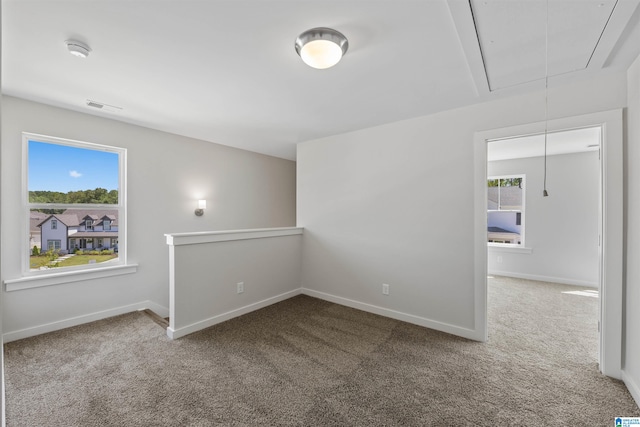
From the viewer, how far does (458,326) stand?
3.06 meters

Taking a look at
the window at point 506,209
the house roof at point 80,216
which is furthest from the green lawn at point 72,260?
the window at point 506,209

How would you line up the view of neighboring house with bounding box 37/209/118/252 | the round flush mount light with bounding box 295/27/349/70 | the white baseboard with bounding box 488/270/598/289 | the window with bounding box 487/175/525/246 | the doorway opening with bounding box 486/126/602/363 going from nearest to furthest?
the round flush mount light with bounding box 295/27/349/70 < the view of neighboring house with bounding box 37/209/118/252 < the doorway opening with bounding box 486/126/602/363 < the white baseboard with bounding box 488/270/598/289 < the window with bounding box 487/175/525/246

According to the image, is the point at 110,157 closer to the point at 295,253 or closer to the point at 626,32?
the point at 295,253

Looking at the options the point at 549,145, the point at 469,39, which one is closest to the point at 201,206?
the point at 469,39

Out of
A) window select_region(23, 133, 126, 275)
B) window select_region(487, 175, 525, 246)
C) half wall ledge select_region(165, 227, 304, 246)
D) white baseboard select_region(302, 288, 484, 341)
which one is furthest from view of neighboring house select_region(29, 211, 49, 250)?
window select_region(487, 175, 525, 246)

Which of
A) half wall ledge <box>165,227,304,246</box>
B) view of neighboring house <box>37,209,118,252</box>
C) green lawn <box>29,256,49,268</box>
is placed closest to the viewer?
half wall ledge <box>165,227,304,246</box>

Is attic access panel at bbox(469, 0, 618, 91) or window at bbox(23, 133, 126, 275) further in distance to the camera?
window at bbox(23, 133, 126, 275)

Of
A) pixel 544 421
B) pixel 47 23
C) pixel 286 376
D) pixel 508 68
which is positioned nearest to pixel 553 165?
pixel 508 68

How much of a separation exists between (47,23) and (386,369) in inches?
136

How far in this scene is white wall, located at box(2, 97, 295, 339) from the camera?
2918 millimetres

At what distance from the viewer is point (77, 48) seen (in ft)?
6.70

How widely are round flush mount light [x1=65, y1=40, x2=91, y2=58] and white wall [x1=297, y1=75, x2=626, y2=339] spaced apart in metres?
2.74

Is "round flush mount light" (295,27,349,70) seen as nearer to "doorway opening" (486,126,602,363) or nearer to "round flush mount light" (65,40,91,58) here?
"round flush mount light" (65,40,91,58)

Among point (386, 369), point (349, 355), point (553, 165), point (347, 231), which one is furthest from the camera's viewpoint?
point (553, 165)
